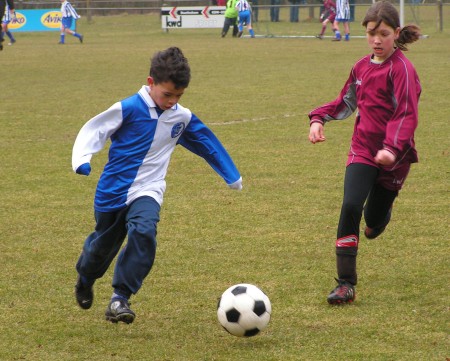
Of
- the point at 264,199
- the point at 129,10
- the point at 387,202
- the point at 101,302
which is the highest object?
the point at 387,202

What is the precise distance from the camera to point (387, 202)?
506 cm

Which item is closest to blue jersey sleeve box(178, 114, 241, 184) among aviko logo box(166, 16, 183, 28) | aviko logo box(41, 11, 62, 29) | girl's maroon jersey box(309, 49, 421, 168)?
girl's maroon jersey box(309, 49, 421, 168)

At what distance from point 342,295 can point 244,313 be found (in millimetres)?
774

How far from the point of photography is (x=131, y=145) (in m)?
4.44

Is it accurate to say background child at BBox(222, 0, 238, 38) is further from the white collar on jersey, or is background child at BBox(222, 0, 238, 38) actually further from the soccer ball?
the soccer ball

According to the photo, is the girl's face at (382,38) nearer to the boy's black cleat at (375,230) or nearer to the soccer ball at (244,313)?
the boy's black cleat at (375,230)

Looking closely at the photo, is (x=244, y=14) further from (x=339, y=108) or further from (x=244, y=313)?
(x=244, y=313)

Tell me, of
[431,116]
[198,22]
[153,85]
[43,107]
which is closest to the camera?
[153,85]

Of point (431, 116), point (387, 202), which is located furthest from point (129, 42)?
point (387, 202)

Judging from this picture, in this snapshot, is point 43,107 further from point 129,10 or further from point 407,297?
point 129,10

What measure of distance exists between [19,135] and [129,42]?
18.5m

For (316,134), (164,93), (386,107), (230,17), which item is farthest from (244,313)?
(230,17)

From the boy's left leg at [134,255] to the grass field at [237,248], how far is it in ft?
0.42

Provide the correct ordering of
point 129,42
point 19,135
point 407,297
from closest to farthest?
point 407,297 < point 19,135 < point 129,42
